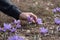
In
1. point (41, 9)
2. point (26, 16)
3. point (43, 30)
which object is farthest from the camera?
point (41, 9)

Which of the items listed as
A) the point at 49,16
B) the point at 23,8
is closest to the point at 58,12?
the point at 49,16

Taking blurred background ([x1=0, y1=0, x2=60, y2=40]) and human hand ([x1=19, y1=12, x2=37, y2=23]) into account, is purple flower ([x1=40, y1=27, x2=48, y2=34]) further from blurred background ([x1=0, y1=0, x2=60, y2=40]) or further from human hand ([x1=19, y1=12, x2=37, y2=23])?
human hand ([x1=19, y1=12, x2=37, y2=23])

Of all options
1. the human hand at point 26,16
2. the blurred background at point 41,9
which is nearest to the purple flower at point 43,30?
the blurred background at point 41,9

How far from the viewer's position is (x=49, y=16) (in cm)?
368

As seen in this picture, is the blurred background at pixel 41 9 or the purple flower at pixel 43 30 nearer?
the purple flower at pixel 43 30

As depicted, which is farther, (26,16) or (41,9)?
(41,9)

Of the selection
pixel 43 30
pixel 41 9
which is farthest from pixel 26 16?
pixel 41 9

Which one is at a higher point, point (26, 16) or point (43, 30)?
point (26, 16)

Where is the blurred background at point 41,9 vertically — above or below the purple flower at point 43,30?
above

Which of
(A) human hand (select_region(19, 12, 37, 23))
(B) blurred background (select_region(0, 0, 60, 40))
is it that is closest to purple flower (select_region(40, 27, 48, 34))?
(B) blurred background (select_region(0, 0, 60, 40))

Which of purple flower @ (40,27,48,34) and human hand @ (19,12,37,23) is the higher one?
human hand @ (19,12,37,23)

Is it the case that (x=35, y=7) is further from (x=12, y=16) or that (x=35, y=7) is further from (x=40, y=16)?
(x=12, y=16)

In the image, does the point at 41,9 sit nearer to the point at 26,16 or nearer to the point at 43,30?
the point at 26,16

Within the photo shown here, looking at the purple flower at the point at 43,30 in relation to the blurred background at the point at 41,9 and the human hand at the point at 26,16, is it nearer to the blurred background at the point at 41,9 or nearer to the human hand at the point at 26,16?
the blurred background at the point at 41,9
